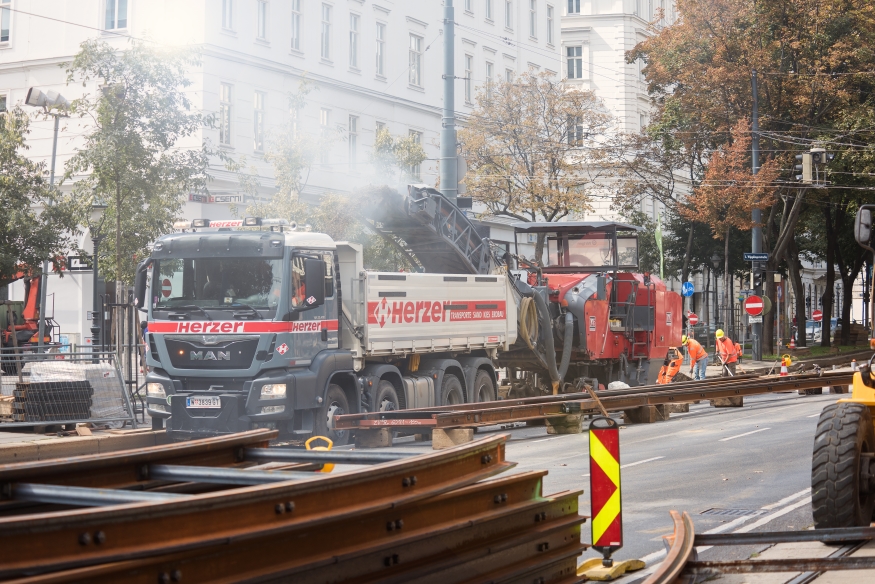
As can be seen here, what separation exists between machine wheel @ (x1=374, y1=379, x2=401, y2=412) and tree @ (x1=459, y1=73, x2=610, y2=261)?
31740 mm

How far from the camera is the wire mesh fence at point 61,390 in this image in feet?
58.4

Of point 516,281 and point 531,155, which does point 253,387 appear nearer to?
point 516,281

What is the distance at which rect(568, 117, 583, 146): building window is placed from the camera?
5184 cm

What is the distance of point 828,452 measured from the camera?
8766 millimetres

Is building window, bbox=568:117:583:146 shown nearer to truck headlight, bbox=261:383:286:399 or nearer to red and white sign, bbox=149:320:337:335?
red and white sign, bbox=149:320:337:335

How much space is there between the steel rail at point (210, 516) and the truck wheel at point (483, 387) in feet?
51.3

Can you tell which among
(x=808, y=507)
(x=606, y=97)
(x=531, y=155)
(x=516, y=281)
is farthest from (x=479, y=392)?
(x=606, y=97)

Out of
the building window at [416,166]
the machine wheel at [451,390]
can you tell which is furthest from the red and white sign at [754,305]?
the machine wheel at [451,390]

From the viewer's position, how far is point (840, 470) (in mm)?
8672

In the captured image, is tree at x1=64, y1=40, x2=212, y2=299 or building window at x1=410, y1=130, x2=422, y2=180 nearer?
tree at x1=64, y1=40, x2=212, y2=299

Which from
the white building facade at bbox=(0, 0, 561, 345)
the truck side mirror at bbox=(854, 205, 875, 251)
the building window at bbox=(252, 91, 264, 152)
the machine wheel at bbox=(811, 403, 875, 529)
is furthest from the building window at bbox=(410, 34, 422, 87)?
the machine wheel at bbox=(811, 403, 875, 529)

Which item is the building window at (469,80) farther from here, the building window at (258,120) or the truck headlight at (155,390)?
the truck headlight at (155,390)

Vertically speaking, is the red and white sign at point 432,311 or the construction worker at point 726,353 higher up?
the red and white sign at point 432,311

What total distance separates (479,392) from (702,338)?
3704 centimetres
